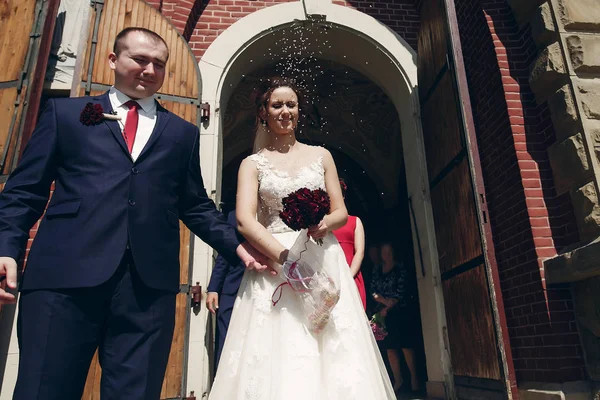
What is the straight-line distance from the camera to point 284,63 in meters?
6.57

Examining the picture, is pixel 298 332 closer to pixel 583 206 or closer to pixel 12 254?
pixel 12 254

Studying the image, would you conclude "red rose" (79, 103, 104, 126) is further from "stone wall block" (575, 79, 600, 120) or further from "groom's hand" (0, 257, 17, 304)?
"stone wall block" (575, 79, 600, 120)

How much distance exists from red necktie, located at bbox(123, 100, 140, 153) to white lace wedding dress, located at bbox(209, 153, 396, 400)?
2.76ft

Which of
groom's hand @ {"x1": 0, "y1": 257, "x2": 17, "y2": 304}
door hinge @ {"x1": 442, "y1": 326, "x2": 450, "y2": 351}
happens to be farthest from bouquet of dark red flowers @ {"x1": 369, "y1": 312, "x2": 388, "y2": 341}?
groom's hand @ {"x1": 0, "y1": 257, "x2": 17, "y2": 304}

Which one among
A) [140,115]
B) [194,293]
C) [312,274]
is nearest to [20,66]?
[194,293]

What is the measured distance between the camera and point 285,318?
2080mm

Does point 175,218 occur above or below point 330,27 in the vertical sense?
below

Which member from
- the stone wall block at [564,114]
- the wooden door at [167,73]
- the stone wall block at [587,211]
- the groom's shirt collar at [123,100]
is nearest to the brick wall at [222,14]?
the wooden door at [167,73]

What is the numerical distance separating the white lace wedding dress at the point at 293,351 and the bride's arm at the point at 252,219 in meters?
0.17

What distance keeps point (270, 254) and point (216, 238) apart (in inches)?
10.6

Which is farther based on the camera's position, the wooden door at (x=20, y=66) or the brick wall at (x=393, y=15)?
the brick wall at (x=393, y=15)

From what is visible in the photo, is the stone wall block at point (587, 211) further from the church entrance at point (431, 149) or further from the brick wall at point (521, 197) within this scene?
the church entrance at point (431, 149)

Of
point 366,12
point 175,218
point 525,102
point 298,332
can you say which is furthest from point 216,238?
point 366,12

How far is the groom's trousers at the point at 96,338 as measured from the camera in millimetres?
1476
